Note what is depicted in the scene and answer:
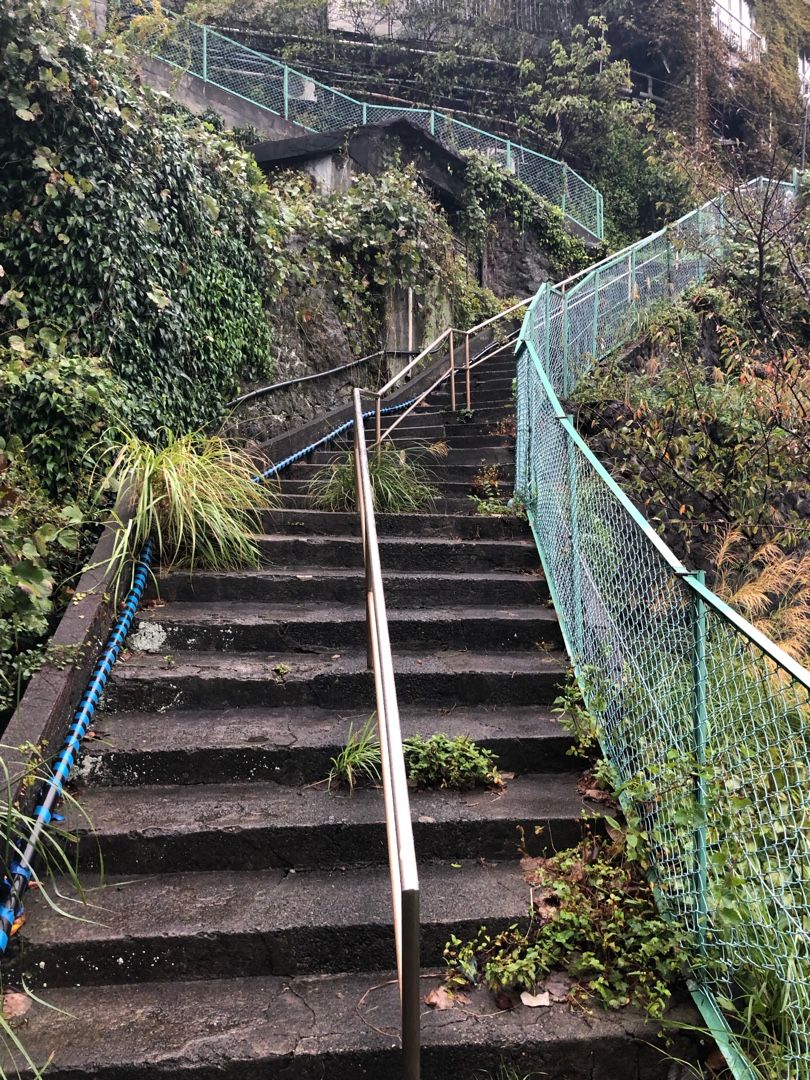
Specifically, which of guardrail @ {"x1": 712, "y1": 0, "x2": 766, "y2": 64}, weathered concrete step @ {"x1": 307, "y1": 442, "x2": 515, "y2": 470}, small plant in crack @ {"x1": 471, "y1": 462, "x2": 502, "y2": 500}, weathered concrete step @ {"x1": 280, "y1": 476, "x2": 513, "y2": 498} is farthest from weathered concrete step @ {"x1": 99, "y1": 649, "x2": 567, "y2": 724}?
guardrail @ {"x1": 712, "y1": 0, "x2": 766, "y2": 64}

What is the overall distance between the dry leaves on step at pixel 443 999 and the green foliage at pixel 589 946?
0.03m

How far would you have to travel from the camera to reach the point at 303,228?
7.67m

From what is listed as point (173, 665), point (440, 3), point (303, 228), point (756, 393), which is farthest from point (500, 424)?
point (440, 3)

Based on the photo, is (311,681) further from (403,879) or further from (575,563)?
(403,879)

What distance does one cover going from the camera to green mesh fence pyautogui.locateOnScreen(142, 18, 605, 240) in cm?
1255

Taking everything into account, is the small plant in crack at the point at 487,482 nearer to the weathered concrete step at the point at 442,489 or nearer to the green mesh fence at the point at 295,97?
the weathered concrete step at the point at 442,489

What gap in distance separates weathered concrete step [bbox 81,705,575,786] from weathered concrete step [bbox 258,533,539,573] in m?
1.26

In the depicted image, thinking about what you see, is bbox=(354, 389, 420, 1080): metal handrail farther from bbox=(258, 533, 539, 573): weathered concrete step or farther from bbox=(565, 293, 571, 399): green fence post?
bbox=(565, 293, 571, 399): green fence post

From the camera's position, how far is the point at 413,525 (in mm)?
4992

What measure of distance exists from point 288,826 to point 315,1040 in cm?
71

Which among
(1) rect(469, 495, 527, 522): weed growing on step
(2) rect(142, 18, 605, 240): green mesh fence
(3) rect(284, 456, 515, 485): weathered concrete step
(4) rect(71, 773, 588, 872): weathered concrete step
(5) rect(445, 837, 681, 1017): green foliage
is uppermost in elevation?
(2) rect(142, 18, 605, 240): green mesh fence

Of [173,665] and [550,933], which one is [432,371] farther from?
[550,933]

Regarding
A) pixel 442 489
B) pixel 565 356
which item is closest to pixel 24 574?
pixel 442 489

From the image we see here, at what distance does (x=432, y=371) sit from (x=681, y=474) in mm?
3856
